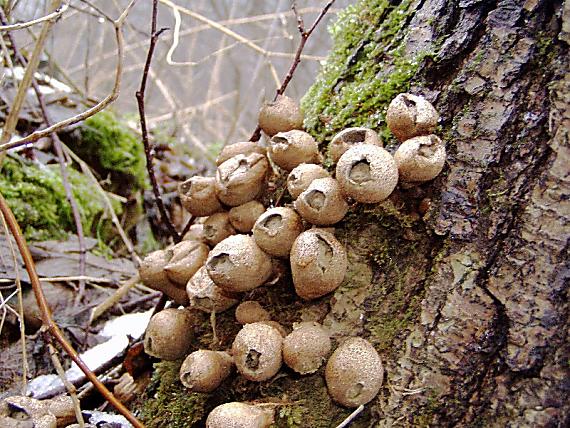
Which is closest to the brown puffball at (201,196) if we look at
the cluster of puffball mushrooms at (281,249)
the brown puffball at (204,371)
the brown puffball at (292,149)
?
the cluster of puffball mushrooms at (281,249)

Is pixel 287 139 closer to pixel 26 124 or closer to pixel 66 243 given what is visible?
pixel 66 243

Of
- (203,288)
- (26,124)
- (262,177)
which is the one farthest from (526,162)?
(26,124)

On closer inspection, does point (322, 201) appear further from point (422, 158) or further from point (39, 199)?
point (39, 199)

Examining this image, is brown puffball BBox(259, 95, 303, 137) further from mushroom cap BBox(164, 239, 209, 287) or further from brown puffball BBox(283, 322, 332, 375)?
brown puffball BBox(283, 322, 332, 375)

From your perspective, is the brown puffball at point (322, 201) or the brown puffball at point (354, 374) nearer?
→ the brown puffball at point (354, 374)

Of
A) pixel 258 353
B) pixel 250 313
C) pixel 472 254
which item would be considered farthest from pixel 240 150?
pixel 472 254

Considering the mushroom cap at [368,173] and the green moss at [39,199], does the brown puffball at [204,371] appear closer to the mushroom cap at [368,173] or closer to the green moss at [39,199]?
the mushroom cap at [368,173]

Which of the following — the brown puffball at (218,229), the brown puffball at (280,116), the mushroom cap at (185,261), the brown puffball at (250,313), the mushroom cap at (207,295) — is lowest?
the brown puffball at (250,313)
